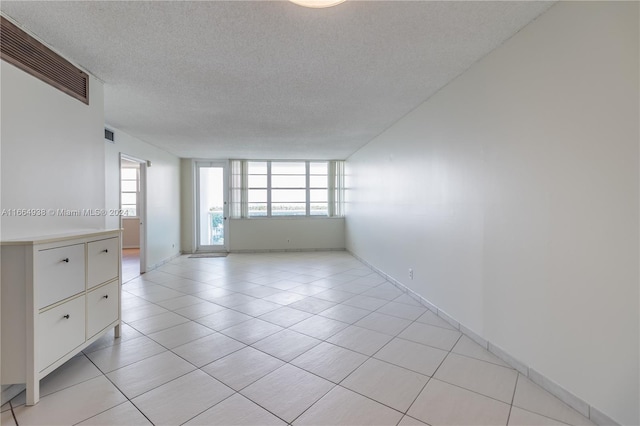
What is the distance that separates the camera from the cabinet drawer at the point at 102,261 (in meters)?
2.32

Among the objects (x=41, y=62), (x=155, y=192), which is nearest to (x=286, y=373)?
(x=41, y=62)

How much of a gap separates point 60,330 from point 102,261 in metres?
0.62

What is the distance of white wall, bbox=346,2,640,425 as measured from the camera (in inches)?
58.6

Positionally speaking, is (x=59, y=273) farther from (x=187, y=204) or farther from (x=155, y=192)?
(x=187, y=204)

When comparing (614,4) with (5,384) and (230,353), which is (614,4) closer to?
(230,353)

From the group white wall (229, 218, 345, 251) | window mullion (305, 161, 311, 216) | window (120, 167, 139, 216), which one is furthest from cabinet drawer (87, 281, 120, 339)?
window (120, 167, 139, 216)

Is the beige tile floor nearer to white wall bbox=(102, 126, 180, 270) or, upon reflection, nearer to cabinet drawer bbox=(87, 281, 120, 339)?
cabinet drawer bbox=(87, 281, 120, 339)

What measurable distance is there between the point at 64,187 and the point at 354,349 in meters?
2.79

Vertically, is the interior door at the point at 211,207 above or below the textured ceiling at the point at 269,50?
below

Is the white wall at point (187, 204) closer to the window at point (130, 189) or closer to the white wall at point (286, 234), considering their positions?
the white wall at point (286, 234)

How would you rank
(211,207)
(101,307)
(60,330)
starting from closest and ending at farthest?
(60,330) → (101,307) → (211,207)

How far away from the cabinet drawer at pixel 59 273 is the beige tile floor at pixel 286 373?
613mm

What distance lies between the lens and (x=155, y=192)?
19.1 feet

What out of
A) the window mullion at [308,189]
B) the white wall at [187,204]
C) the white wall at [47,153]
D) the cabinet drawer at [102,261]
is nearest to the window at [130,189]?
the white wall at [187,204]
